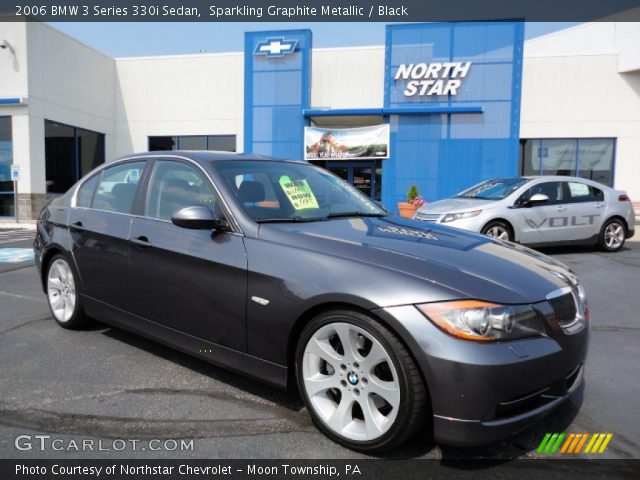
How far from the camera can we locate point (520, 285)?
248 centimetres

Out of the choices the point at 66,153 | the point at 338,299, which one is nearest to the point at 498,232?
the point at 338,299

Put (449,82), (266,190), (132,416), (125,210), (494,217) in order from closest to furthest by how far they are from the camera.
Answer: (132,416) → (266,190) → (125,210) → (494,217) → (449,82)

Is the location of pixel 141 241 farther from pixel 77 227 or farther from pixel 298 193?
pixel 298 193

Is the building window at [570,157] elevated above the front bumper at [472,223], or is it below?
above

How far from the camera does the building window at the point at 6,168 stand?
681 inches

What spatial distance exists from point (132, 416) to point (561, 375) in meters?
2.39

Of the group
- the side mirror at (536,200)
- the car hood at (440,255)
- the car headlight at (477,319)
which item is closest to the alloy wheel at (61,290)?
the car hood at (440,255)

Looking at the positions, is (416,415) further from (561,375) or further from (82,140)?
(82,140)

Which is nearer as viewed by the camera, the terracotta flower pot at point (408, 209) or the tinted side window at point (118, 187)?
the tinted side window at point (118, 187)

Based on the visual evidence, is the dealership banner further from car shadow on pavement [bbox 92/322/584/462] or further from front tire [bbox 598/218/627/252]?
car shadow on pavement [bbox 92/322/584/462]

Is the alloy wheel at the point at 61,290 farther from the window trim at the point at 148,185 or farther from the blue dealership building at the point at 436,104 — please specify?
the blue dealership building at the point at 436,104

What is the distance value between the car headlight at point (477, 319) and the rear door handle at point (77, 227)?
3.13 metres

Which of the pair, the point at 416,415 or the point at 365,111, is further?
the point at 365,111

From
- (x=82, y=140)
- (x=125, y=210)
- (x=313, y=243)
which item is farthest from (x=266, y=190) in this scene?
(x=82, y=140)
